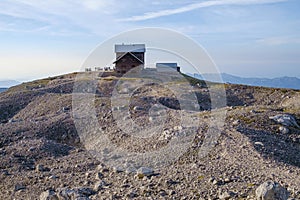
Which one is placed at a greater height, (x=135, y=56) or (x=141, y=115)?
(x=135, y=56)

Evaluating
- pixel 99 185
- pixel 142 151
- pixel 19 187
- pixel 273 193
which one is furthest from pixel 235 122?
pixel 19 187

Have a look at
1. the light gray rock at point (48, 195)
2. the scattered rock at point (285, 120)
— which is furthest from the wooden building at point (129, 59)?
the light gray rock at point (48, 195)

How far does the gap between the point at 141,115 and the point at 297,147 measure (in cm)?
866

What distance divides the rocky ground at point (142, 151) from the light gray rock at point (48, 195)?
0.04 m

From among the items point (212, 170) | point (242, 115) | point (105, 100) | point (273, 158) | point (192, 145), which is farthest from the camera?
point (105, 100)

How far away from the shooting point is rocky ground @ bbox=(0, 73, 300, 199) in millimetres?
12711

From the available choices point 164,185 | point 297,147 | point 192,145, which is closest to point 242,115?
point 297,147

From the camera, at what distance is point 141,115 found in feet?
77.8

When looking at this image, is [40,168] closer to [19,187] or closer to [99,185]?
[19,187]

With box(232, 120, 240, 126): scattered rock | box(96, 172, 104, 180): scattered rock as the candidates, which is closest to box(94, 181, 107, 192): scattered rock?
box(96, 172, 104, 180): scattered rock

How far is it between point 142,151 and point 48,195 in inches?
203

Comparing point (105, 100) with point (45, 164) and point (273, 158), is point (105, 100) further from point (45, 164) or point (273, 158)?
point (273, 158)

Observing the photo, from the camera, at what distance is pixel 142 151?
17.4 meters

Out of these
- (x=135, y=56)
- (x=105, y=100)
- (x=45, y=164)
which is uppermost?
(x=135, y=56)
